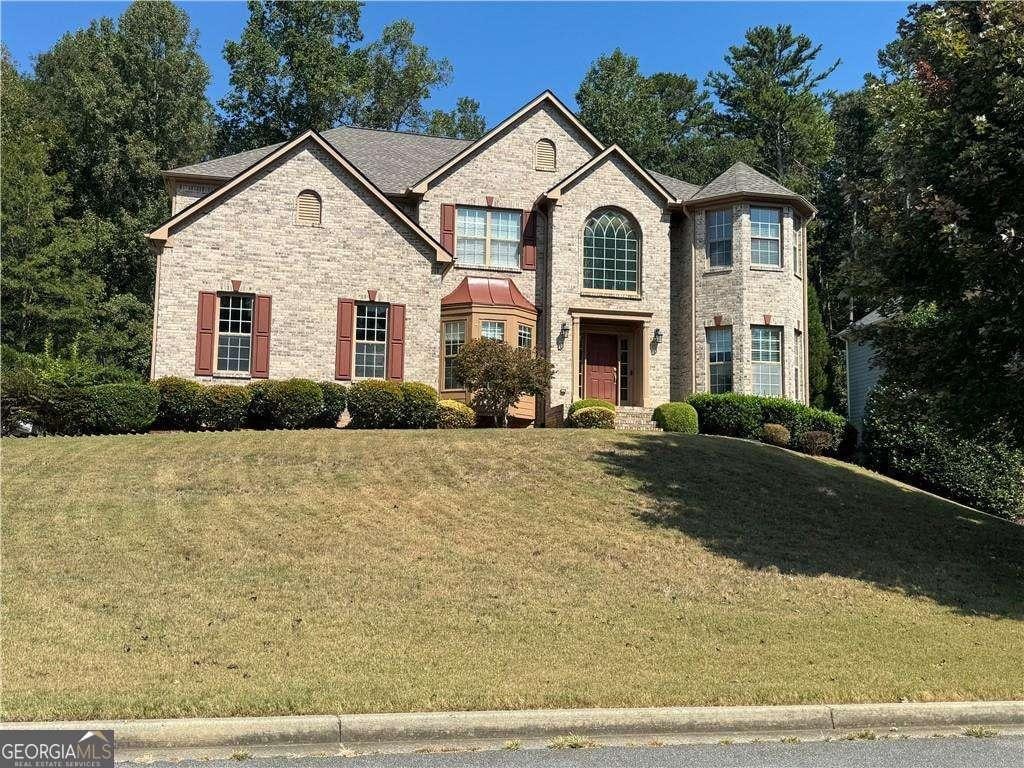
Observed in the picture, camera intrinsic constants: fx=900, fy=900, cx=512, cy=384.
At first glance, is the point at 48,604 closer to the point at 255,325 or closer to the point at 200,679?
the point at 200,679

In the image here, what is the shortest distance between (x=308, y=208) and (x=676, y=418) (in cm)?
1088

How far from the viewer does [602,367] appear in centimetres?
2661

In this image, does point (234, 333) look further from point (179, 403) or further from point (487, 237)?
point (487, 237)

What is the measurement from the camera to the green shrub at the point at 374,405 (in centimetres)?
2119

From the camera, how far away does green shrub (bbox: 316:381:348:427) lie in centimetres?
2117

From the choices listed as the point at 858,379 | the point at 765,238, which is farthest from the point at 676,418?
the point at 858,379

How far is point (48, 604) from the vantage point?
32.9ft

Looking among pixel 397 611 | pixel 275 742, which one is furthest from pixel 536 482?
pixel 275 742

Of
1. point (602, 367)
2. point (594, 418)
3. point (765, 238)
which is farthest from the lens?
point (602, 367)

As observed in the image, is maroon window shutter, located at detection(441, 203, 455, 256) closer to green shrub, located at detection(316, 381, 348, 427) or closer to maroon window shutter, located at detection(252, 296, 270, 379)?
maroon window shutter, located at detection(252, 296, 270, 379)

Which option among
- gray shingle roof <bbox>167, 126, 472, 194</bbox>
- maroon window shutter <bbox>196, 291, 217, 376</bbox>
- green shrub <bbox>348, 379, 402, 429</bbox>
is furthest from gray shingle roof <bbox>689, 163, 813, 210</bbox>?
maroon window shutter <bbox>196, 291, 217, 376</bbox>

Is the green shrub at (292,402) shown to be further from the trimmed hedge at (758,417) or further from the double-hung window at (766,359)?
the double-hung window at (766,359)

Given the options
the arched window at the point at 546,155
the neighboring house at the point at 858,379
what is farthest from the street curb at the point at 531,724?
the neighboring house at the point at 858,379

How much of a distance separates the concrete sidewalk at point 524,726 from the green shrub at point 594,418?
15.2 meters
